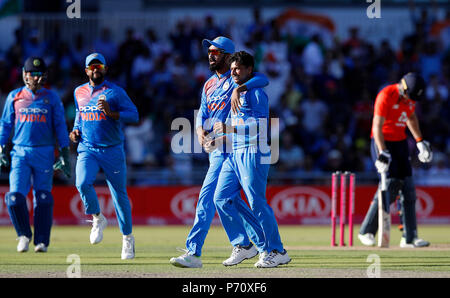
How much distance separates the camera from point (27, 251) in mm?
12188

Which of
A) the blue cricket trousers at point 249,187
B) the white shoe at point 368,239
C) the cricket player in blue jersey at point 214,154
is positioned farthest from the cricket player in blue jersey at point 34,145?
the white shoe at point 368,239

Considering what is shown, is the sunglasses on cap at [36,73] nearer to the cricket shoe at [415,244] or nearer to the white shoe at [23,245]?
the white shoe at [23,245]

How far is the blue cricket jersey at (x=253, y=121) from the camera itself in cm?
959

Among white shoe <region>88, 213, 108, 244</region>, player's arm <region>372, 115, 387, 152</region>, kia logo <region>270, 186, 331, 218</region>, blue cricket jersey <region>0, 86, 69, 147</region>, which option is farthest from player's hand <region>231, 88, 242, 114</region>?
kia logo <region>270, 186, 331, 218</region>

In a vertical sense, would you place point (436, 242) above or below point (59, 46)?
below

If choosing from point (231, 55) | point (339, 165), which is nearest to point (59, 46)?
point (339, 165)

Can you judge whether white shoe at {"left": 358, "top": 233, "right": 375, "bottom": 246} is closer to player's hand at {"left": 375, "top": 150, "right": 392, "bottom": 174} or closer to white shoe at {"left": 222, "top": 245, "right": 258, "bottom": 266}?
player's hand at {"left": 375, "top": 150, "right": 392, "bottom": 174}

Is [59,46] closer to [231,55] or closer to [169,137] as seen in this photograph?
[169,137]

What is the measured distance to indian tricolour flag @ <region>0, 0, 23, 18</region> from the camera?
22.8 metres

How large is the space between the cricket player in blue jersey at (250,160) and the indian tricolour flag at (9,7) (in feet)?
47.5

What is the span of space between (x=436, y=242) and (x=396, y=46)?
11.3 metres

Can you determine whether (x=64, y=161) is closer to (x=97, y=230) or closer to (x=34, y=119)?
(x=34, y=119)

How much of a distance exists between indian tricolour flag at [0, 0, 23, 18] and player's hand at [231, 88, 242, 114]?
14605 mm

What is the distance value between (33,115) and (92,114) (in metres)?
1.52
